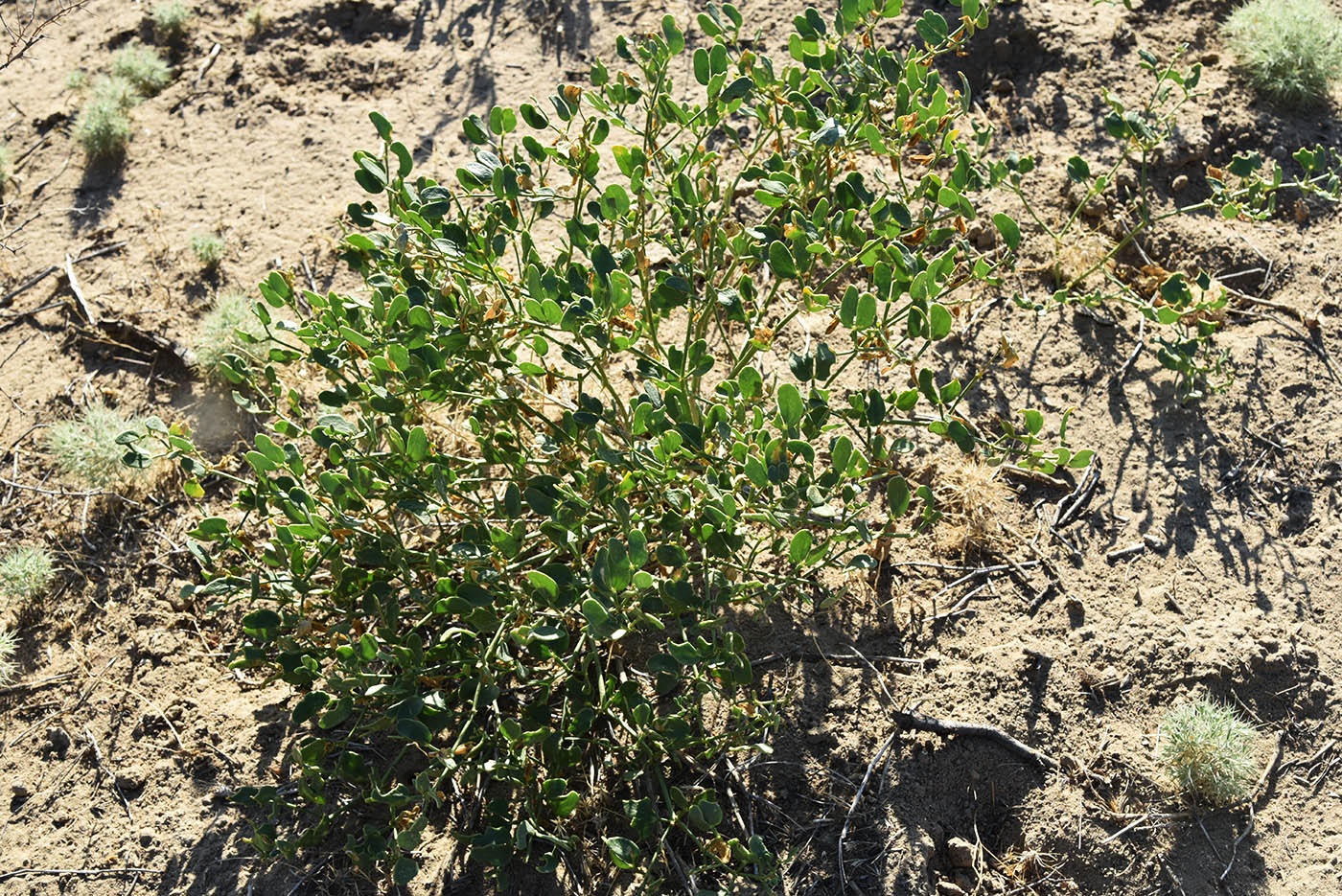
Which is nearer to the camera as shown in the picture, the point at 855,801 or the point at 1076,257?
the point at 855,801

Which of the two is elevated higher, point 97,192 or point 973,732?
point 97,192

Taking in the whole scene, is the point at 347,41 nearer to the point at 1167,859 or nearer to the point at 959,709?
the point at 959,709

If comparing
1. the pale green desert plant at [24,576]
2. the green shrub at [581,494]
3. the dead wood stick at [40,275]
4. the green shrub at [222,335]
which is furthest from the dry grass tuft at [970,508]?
the dead wood stick at [40,275]

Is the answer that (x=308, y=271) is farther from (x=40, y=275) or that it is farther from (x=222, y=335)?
(x=40, y=275)

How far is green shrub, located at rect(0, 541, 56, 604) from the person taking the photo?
127 inches

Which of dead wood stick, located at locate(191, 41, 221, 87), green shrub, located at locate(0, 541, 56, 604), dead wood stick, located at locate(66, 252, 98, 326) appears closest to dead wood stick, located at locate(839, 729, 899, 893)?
green shrub, located at locate(0, 541, 56, 604)

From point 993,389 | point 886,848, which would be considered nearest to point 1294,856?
point 886,848

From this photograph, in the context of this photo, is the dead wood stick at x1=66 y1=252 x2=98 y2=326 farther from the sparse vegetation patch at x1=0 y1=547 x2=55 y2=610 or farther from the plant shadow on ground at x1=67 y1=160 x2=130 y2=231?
the sparse vegetation patch at x1=0 y1=547 x2=55 y2=610

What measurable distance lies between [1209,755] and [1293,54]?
9.21 ft

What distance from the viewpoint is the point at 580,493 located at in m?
2.62

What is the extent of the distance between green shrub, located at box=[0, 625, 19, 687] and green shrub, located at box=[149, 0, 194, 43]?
2.99 metres

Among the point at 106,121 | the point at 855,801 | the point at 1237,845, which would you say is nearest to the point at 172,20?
the point at 106,121

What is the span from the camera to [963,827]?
2717 mm

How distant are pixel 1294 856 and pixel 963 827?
82 cm
